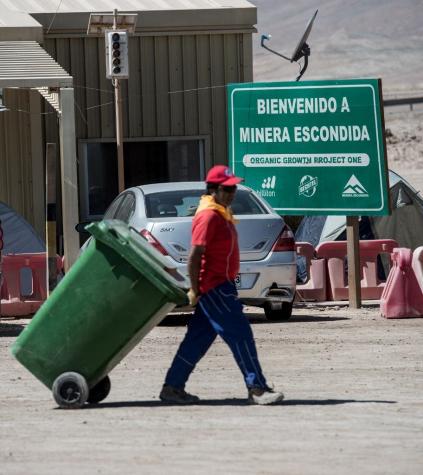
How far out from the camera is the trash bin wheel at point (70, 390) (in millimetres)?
9508

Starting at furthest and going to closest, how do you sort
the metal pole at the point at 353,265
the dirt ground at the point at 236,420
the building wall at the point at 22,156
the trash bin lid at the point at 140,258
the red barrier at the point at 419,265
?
the building wall at the point at 22,156, the metal pole at the point at 353,265, the red barrier at the point at 419,265, the trash bin lid at the point at 140,258, the dirt ground at the point at 236,420

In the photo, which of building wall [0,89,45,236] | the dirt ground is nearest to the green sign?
the dirt ground

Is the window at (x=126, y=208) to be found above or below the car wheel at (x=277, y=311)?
above

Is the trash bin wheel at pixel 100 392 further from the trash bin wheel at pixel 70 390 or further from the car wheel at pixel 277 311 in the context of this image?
the car wheel at pixel 277 311

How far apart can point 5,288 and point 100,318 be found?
7.54 meters

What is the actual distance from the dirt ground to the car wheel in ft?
6.82

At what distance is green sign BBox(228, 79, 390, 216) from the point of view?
16.9 meters

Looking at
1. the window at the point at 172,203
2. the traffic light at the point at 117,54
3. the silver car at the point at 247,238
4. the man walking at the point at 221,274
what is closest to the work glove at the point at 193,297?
the man walking at the point at 221,274

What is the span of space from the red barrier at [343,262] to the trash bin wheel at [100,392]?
8.00 meters

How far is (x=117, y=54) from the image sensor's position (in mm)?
18719

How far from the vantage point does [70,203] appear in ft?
58.0

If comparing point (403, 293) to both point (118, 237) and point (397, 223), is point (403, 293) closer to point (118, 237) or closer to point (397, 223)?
point (397, 223)

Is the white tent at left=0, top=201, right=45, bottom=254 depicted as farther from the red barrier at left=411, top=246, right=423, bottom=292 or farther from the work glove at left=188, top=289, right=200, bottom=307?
the work glove at left=188, top=289, right=200, bottom=307

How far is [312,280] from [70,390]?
856cm
